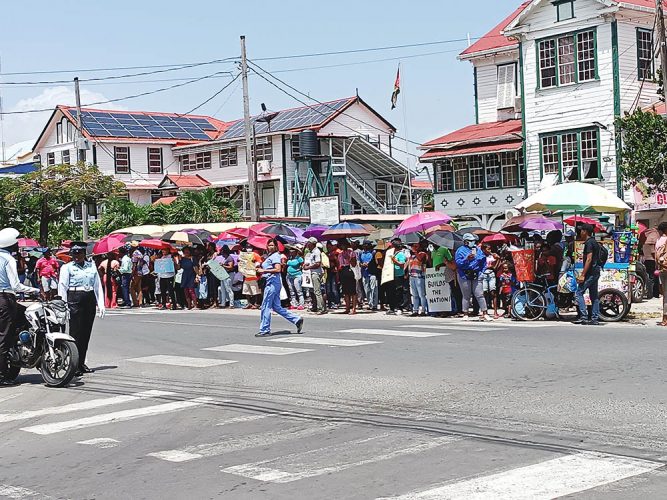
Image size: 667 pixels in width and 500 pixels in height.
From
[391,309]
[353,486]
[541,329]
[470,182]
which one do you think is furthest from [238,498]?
[470,182]

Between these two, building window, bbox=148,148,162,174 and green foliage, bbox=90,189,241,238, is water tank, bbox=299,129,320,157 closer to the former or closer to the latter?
green foliage, bbox=90,189,241,238

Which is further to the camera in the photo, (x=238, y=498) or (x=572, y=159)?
(x=572, y=159)

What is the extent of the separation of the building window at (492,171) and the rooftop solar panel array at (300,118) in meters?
20.2

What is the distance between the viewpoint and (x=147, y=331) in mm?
20094

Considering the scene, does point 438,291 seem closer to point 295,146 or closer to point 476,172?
point 476,172

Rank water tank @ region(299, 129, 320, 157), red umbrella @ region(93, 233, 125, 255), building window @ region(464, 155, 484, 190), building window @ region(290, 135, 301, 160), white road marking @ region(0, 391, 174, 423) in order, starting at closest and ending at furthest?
white road marking @ region(0, 391, 174, 423) < red umbrella @ region(93, 233, 125, 255) < building window @ region(464, 155, 484, 190) < water tank @ region(299, 129, 320, 157) < building window @ region(290, 135, 301, 160)

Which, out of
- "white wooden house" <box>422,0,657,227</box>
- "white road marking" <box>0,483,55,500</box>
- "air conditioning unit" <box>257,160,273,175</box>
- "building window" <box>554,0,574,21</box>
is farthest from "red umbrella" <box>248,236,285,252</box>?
"air conditioning unit" <box>257,160,273,175</box>

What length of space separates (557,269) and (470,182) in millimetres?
21393

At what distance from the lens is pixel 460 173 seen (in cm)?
4100

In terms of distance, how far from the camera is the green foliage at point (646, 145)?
28375 millimetres

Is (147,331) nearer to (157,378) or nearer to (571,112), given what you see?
(157,378)

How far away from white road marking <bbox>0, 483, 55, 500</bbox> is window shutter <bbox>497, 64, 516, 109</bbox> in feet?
118

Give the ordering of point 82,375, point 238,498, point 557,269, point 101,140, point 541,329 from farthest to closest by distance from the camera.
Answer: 1. point 101,140
2. point 557,269
3. point 541,329
4. point 82,375
5. point 238,498

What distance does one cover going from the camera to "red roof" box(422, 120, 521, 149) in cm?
3897
